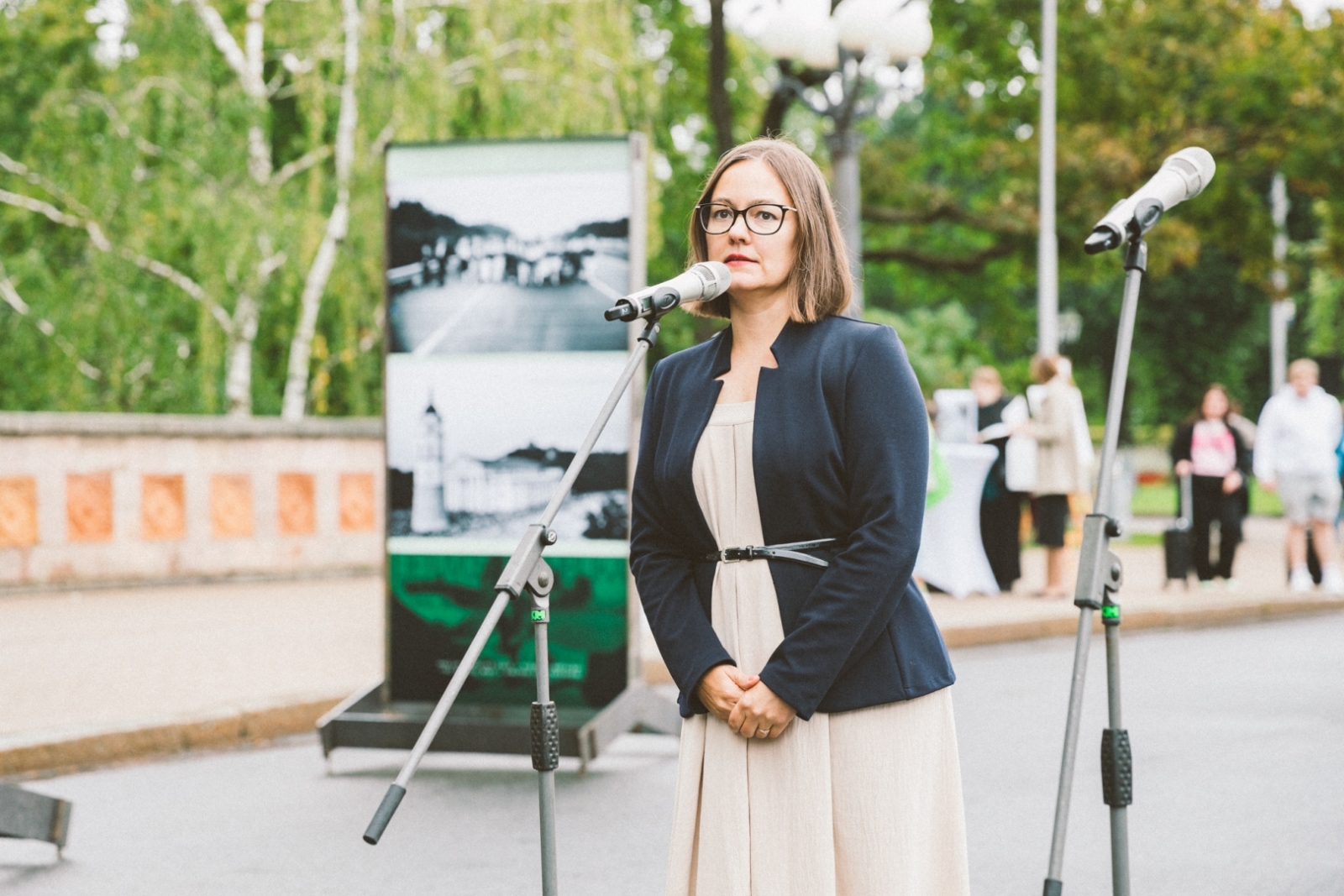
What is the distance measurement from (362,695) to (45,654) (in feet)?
12.3

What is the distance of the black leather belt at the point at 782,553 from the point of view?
9.11 ft

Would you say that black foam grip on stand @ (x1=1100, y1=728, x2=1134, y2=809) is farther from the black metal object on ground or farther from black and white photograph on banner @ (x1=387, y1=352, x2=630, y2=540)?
black and white photograph on banner @ (x1=387, y1=352, x2=630, y2=540)

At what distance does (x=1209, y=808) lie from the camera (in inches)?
231

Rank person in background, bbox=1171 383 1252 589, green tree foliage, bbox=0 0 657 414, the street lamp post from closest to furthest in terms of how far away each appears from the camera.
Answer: the street lamp post → person in background, bbox=1171 383 1252 589 → green tree foliage, bbox=0 0 657 414

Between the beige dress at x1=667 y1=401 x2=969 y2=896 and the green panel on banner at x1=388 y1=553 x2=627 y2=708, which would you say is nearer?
the beige dress at x1=667 y1=401 x2=969 y2=896

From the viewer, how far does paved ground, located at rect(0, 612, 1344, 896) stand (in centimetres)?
500

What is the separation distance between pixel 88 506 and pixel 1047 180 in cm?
1097

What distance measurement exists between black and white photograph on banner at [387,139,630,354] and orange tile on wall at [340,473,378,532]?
996 centimetres

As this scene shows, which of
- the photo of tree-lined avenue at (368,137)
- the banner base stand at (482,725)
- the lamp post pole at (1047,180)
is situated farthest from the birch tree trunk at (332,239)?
the banner base stand at (482,725)

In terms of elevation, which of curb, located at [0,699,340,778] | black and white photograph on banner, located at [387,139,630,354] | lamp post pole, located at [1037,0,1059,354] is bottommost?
curb, located at [0,699,340,778]

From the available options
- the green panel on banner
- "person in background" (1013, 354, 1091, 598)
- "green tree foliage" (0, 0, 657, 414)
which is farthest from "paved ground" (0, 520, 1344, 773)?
"green tree foliage" (0, 0, 657, 414)

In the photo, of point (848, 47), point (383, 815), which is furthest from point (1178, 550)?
point (383, 815)

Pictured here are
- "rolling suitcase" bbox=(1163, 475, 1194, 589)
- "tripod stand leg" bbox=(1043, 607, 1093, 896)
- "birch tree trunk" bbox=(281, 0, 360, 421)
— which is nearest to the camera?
"tripod stand leg" bbox=(1043, 607, 1093, 896)

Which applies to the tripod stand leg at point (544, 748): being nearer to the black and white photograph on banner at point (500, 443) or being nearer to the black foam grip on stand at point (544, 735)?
the black foam grip on stand at point (544, 735)
